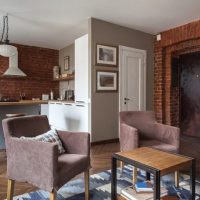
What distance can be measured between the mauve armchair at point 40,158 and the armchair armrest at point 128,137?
691 millimetres

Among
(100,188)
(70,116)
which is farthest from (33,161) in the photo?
(70,116)

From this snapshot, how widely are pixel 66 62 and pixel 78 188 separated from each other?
4941 millimetres

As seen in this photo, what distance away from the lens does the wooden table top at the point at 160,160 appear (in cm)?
162

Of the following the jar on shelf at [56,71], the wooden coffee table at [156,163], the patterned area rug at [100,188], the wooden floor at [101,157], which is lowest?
the wooden floor at [101,157]

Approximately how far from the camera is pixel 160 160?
1762 millimetres

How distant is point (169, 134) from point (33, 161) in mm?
1727

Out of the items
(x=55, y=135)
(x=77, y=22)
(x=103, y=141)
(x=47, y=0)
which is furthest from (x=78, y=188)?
(x=77, y=22)

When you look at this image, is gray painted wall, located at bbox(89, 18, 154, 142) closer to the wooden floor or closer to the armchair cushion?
the wooden floor

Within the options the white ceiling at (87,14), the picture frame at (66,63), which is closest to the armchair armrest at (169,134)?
the white ceiling at (87,14)

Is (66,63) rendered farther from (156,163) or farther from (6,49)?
Result: (156,163)

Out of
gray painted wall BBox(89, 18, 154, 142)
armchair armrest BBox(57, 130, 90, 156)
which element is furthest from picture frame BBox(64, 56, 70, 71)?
armchair armrest BBox(57, 130, 90, 156)

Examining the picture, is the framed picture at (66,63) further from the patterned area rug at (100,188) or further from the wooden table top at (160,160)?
the wooden table top at (160,160)

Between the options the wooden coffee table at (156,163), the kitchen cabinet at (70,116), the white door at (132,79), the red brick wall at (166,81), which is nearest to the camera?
the wooden coffee table at (156,163)

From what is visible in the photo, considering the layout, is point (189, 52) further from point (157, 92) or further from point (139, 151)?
point (139, 151)
